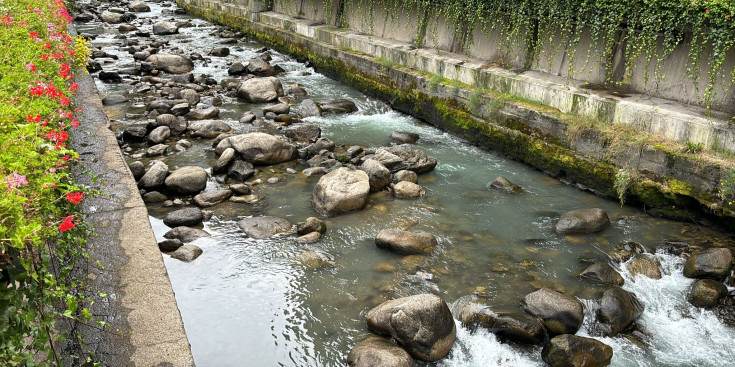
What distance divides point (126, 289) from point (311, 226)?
9.74 ft

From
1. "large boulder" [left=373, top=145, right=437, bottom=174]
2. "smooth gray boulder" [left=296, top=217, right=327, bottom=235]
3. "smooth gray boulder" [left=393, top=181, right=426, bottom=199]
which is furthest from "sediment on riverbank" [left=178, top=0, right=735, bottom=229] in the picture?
"smooth gray boulder" [left=296, top=217, right=327, bottom=235]

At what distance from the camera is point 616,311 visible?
18.6 feet

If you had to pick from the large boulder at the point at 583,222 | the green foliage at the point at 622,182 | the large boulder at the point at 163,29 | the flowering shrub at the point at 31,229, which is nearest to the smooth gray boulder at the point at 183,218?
the flowering shrub at the point at 31,229

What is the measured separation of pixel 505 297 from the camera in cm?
607

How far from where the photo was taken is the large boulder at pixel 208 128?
1065cm

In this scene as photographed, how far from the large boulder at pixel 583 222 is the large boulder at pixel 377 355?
3509 millimetres

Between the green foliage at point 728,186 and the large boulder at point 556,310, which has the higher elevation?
the green foliage at point 728,186

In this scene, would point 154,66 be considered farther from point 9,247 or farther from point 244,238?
point 9,247

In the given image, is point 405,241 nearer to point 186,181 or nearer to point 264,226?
point 264,226

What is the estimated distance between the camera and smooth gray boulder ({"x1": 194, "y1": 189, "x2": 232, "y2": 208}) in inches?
315

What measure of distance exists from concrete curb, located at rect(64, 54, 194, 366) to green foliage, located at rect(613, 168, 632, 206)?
21.0 feet

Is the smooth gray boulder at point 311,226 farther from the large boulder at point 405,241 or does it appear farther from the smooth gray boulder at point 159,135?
the smooth gray boulder at point 159,135

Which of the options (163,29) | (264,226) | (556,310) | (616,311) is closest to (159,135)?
(264,226)

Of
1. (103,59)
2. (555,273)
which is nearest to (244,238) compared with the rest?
(555,273)
